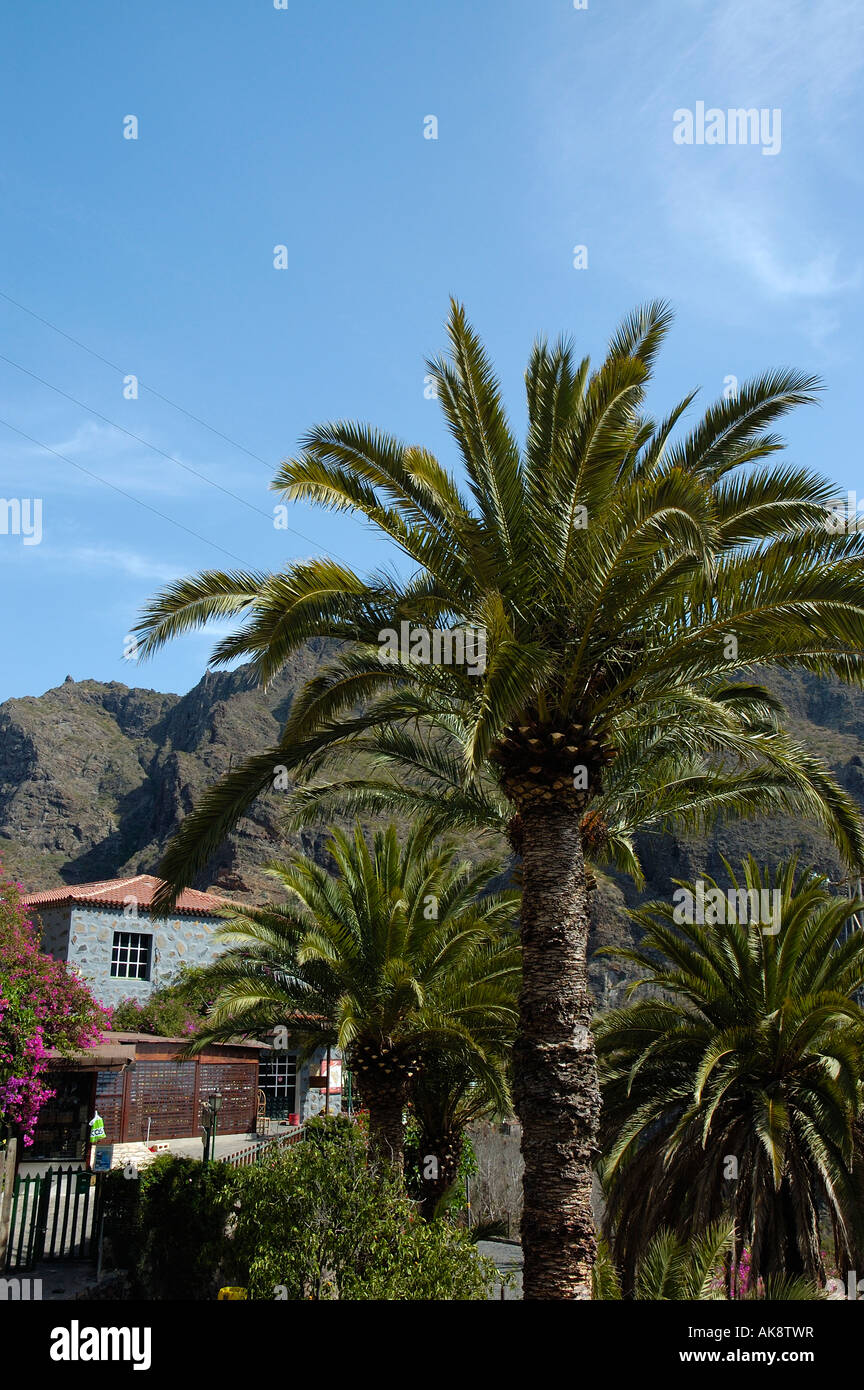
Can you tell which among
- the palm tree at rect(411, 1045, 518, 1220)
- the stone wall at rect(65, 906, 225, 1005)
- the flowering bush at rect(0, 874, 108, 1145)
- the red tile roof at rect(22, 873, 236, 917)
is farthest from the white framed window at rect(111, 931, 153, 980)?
the palm tree at rect(411, 1045, 518, 1220)

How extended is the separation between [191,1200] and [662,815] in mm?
8657

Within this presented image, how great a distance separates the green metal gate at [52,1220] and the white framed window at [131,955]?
52.4 ft

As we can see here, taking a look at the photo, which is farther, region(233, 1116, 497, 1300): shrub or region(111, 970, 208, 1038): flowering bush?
region(111, 970, 208, 1038): flowering bush

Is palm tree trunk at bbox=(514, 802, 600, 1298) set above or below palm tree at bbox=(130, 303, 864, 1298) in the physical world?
below

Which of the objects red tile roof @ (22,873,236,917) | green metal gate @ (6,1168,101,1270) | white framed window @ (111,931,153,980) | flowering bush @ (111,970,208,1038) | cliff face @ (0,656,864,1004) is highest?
cliff face @ (0,656,864,1004)

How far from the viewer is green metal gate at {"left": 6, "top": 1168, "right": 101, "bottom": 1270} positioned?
14602 mm

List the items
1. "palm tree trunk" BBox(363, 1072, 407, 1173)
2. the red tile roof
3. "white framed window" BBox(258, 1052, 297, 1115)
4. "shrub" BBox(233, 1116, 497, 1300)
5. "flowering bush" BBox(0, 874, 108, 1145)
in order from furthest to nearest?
"white framed window" BBox(258, 1052, 297, 1115) → the red tile roof → "palm tree trunk" BBox(363, 1072, 407, 1173) → "flowering bush" BBox(0, 874, 108, 1145) → "shrub" BBox(233, 1116, 497, 1300)

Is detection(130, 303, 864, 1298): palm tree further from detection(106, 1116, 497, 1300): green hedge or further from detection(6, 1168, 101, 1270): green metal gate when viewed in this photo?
detection(6, 1168, 101, 1270): green metal gate

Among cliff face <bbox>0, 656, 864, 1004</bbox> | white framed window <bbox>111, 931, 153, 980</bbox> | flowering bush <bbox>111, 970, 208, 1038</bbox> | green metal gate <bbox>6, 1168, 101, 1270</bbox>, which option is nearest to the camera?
green metal gate <bbox>6, 1168, 101, 1270</bbox>

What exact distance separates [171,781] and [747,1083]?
80.0 m

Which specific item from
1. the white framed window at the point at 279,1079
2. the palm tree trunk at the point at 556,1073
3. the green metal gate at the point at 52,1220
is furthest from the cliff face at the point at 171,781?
the palm tree trunk at the point at 556,1073

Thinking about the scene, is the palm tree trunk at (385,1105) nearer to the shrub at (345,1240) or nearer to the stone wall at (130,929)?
the shrub at (345,1240)

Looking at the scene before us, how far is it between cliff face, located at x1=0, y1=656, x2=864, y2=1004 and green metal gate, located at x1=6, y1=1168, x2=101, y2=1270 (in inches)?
1899

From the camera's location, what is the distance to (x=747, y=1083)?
12.2 metres
